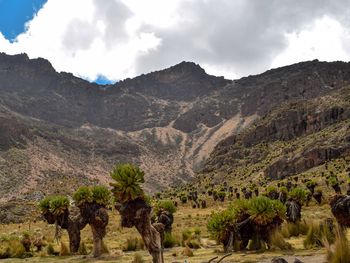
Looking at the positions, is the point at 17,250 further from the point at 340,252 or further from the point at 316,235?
the point at 340,252

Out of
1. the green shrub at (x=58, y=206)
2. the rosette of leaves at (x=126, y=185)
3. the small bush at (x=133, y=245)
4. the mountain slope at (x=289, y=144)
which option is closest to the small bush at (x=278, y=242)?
the rosette of leaves at (x=126, y=185)

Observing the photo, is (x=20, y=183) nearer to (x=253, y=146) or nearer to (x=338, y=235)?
(x=253, y=146)

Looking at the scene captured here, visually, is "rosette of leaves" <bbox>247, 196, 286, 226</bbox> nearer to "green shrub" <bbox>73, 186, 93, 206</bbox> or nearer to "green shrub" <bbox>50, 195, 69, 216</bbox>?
"green shrub" <bbox>73, 186, 93, 206</bbox>

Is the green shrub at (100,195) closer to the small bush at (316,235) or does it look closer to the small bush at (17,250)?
the small bush at (17,250)

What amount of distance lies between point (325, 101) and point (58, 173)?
105 metres

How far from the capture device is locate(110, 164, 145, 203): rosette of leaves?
58.0 feet

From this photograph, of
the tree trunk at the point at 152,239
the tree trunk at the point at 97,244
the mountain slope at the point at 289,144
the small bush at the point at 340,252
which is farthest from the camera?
the mountain slope at the point at 289,144

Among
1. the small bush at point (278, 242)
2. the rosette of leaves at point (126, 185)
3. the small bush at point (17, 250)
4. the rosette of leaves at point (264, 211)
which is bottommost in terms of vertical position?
the small bush at point (278, 242)

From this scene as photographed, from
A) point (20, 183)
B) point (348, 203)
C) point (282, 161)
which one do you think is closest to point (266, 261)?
point (348, 203)

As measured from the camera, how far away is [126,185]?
58.2 ft

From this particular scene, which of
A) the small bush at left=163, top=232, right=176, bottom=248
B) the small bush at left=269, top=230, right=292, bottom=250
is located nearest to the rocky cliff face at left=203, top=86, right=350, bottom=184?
the small bush at left=163, top=232, right=176, bottom=248

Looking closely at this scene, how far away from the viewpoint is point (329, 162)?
334 ft

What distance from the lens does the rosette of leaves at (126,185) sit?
17.7 m

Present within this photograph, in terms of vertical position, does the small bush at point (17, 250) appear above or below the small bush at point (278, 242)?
above
